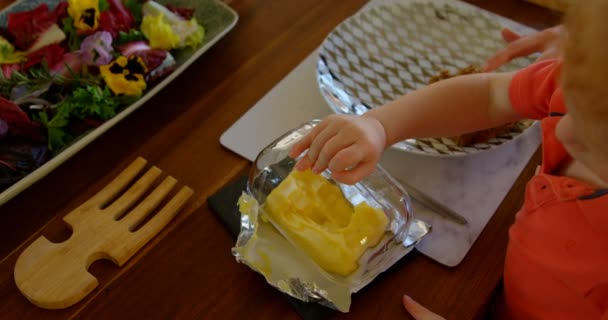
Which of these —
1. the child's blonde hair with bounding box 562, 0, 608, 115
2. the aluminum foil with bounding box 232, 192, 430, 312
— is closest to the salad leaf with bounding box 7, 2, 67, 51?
the aluminum foil with bounding box 232, 192, 430, 312

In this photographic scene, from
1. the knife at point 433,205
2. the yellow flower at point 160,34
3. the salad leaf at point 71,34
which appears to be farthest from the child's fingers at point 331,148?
the salad leaf at point 71,34

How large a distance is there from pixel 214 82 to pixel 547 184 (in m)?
0.48

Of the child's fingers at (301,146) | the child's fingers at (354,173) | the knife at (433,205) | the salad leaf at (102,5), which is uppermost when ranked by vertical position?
the salad leaf at (102,5)

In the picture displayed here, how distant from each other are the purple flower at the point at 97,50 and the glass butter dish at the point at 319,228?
0.31m

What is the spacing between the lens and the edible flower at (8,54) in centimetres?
79

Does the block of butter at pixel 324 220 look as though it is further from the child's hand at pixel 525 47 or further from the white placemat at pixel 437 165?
the child's hand at pixel 525 47

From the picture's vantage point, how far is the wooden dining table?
0.57 meters

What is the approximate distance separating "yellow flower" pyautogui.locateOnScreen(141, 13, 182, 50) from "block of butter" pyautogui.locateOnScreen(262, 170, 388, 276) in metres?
0.32

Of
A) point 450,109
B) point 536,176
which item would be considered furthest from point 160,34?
point 536,176

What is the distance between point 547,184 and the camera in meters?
0.56

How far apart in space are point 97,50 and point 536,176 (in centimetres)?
61

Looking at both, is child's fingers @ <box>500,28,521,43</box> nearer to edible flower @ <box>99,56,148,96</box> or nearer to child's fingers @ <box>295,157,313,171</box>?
child's fingers @ <box>295,157,313,171</box>

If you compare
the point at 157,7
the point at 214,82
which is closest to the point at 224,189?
the point at 214,82

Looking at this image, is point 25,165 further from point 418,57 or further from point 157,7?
point 418,57
